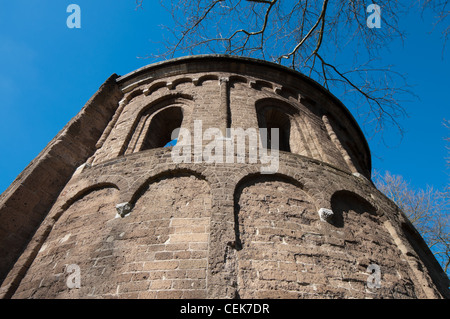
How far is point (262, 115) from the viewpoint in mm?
7434

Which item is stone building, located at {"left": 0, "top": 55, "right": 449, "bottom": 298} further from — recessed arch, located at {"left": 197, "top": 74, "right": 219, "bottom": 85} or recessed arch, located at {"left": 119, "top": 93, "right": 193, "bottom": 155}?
recessed arch, located at {"left": 197, "top": 74, "right": 219, "bottom": 85}

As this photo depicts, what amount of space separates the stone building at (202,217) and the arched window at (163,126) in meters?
0.05

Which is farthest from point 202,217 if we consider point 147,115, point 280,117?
point 280,117

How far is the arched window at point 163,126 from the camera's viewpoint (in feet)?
24.2

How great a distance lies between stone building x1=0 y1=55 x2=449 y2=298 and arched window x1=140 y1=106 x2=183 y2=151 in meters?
0.05

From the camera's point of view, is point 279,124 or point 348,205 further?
point 279,124

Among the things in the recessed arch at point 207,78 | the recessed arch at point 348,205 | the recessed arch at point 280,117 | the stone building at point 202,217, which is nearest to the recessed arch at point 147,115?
the stone building at point 202,217

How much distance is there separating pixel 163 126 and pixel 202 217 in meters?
4.28

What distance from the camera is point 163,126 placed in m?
7.98

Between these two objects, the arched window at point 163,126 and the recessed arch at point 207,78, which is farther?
the recessed arch at point 207,78

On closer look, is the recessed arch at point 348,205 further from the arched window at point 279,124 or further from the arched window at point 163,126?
the arched window at point 163,126

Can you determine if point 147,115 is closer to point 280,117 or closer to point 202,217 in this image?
point 280,117
